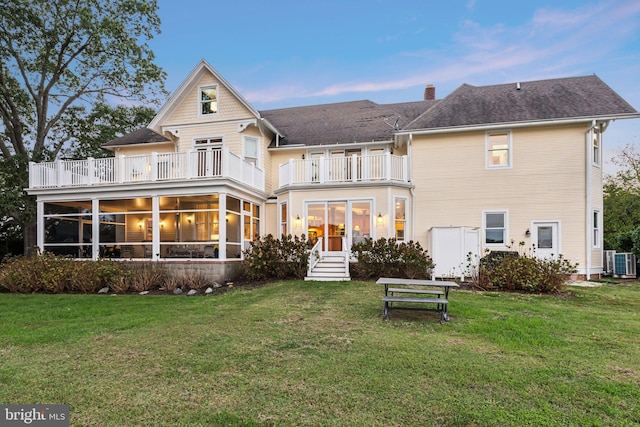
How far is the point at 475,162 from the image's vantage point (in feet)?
48.6

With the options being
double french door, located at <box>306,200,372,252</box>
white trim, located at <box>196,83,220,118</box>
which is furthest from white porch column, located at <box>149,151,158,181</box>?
double french door, located at <box>306,200,372,252</box>

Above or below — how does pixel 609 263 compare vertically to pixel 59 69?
below

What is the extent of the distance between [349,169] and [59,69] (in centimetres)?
1755

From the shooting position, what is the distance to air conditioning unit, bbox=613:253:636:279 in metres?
14.4

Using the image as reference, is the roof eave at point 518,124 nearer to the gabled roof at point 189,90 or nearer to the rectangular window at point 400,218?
the rectangular window at point 400,218

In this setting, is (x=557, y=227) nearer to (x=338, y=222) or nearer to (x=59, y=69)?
(x=338, y=222)

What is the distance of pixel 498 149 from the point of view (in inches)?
577

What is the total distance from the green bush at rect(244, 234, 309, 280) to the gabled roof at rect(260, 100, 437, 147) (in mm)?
5907

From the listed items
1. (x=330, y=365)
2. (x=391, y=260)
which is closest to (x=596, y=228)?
(x=391, y=260)

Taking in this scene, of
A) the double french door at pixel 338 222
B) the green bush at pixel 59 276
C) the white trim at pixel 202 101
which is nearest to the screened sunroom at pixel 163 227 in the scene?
the green bush at pixel 59 276

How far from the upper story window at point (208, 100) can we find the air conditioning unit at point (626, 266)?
18981 millimetres

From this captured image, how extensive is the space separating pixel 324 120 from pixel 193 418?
17395mm

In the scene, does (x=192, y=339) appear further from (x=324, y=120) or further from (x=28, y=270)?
(x=324, y=120)

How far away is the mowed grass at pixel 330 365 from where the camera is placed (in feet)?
11.2
